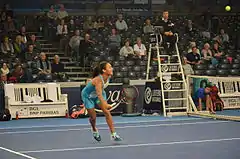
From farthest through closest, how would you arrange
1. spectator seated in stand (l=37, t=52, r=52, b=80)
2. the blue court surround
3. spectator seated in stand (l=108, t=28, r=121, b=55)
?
1. spectator seated in stand (l=108, t=28, r=121, b=55)
2. spectator seated in stand (l=37, t=52, r=52, b=80)
3. the blue court surround

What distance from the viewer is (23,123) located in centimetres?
1652

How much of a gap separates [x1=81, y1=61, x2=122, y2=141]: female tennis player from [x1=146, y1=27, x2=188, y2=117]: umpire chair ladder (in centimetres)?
635

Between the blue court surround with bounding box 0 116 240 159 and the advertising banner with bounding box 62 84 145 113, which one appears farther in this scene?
the advertising banner with bounding box 62 84 145 113

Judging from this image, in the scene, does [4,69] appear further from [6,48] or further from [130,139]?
[130,139]

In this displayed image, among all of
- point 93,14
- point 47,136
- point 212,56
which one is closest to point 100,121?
point 47,136

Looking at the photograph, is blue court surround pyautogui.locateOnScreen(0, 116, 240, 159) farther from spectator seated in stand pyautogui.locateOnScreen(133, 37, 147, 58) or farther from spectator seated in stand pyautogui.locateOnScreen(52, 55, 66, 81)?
spectator seated in stand pyautogui.locateOnScreen(133, 37, 147, 58)

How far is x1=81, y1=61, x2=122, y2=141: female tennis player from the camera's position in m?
11.2

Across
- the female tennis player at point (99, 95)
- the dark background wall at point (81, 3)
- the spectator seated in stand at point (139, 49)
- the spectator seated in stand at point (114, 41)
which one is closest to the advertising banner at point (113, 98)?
the spectator seated in stand at point (139, 49)

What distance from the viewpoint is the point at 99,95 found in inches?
444

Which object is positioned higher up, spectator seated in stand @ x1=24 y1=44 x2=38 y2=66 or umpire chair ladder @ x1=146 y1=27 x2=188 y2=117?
spectator seated in stand @ x1=24 y1=44 x2=38 y2=66

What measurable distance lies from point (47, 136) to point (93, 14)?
59.6 ft

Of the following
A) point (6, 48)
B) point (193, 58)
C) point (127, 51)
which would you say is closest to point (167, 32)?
point (193, 58)

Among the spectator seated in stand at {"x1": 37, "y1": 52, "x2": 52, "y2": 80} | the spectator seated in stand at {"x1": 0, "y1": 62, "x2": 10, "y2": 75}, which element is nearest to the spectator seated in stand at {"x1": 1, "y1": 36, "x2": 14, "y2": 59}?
the spectator seated in stand at {"x1": 37, "y1": 52, "x2": 52, "y2": 80}

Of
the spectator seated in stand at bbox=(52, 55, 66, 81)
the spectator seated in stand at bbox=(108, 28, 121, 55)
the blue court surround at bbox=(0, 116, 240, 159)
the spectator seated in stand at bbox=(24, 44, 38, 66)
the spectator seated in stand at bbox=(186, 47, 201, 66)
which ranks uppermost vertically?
the spectator seated in stand at bbox=(108, 28, 121, 55)
